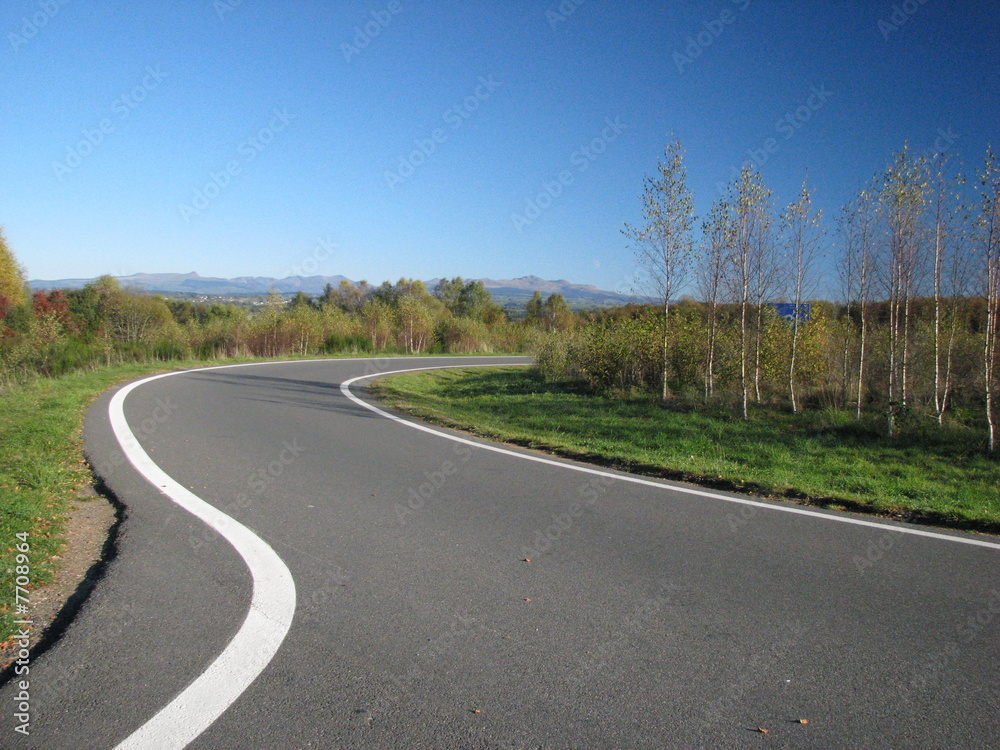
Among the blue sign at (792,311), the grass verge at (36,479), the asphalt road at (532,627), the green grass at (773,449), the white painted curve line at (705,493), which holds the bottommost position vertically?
the green grass at (773,449)

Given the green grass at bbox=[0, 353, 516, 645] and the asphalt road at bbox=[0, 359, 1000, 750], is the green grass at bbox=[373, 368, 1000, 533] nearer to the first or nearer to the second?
the asphalt road at bbox=[0, 359, 1000, 750]

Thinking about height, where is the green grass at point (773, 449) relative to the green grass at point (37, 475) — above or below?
below

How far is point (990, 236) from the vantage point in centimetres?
1023

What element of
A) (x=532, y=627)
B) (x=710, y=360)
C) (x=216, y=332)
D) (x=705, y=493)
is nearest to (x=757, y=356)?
(x=710, y=360)

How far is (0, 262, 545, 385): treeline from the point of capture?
74.4 feet

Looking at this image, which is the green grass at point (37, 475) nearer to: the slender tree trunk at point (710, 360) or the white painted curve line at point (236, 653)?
the white painted curve line at point (236, 653)

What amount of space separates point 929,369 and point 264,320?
95.4 ft

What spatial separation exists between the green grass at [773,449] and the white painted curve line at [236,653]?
15.6 ft

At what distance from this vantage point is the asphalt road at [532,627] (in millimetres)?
2633

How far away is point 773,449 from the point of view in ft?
33.2

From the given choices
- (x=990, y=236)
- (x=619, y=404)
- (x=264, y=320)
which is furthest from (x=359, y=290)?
(x=990, y=236)

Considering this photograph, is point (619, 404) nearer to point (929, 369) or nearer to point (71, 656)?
point (929, 369)

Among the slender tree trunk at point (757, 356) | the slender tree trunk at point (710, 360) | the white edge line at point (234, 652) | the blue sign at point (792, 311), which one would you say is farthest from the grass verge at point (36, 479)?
the blue sign at point (792, 311)

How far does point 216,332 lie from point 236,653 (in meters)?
32.3
